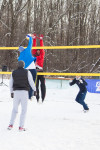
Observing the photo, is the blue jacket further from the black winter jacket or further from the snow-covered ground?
the black winter jacket

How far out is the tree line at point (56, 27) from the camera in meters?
20.9

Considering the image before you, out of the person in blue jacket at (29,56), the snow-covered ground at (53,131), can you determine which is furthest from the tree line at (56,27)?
the snow-covered ground at (53,131)

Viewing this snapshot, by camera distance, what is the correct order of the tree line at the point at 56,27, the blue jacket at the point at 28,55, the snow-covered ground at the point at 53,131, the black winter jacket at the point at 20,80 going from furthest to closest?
the tree line at the point at 56,27, the blue jacket at the point at 28,55, the black winter jacket at the point at 20,80, the snow-covered ground at the point at 53,131

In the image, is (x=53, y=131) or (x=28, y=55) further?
(x=28, y=55)

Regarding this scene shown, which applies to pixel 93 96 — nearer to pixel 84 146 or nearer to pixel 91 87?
pixel 91 87

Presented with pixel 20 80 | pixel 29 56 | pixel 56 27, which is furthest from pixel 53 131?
pixel 56 27

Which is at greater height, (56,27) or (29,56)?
(56,27)

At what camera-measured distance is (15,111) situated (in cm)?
490

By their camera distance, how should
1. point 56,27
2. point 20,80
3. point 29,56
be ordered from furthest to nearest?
point 56,27
point 29,56
point 20,80

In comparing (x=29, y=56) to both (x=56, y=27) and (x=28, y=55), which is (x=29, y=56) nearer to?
(x=28, y=55)

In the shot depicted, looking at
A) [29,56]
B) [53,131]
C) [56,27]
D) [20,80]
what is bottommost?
[53,131]

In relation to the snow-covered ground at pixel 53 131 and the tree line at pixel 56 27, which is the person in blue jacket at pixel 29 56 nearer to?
the snow-covered ground at pixel 53 131

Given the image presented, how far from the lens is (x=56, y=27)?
886 inches

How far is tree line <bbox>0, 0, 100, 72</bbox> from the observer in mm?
20891
